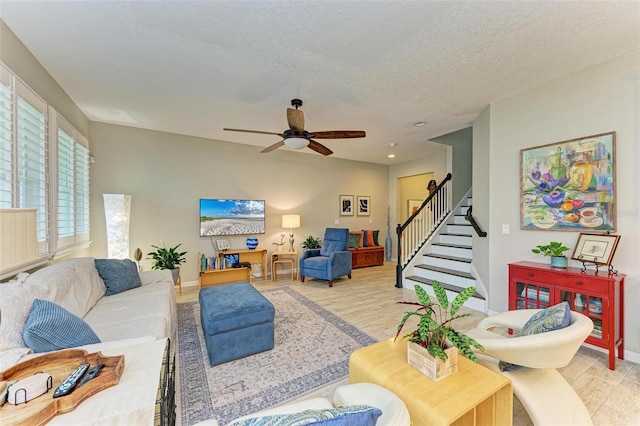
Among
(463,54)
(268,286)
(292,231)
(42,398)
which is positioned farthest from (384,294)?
(42,398)

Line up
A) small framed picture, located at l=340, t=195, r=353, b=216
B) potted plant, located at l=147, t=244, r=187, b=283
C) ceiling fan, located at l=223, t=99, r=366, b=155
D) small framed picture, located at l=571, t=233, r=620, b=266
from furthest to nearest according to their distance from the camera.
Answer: small framed picture, located at l=340, t=195, r=353, b=216 → potted plant, located at l=147, t=244, r=187, b=283 → ceiling fan, located at l=223, t=99, r=366, b=155 → small framed picture, located at l=571, t=233, r=620, b=266

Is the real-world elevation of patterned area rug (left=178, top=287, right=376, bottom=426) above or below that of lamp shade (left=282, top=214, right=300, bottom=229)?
below

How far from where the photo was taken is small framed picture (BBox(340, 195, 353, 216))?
6848mm

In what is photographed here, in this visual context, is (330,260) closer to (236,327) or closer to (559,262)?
(236,327)

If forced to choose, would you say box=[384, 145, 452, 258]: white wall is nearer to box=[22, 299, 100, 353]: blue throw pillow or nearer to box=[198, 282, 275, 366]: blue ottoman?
box=[198, 282, 275, 366]: blue ottoman

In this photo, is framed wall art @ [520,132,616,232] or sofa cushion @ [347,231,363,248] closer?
framed wall art @ [520,132,616,232]

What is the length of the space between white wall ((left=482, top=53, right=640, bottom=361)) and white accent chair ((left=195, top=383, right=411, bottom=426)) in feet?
9.35

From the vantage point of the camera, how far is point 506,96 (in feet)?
10.7

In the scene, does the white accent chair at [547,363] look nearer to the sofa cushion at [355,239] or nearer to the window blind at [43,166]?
the window blind at [43,166]

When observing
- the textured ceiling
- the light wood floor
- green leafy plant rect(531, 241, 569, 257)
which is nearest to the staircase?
the light wood floor

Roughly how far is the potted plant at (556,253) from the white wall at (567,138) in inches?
6.9

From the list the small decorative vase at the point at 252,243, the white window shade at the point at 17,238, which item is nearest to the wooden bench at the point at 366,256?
the small decorative vase at the point at 252,243

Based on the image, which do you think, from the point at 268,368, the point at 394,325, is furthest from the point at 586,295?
the point at 268,368

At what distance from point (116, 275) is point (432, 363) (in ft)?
10.5
